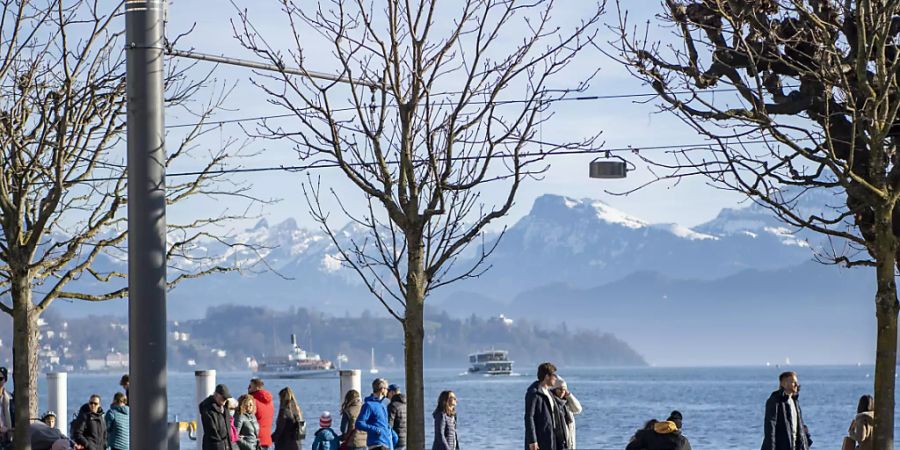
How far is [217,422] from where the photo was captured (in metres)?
15.7

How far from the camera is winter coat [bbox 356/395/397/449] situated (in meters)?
15.4

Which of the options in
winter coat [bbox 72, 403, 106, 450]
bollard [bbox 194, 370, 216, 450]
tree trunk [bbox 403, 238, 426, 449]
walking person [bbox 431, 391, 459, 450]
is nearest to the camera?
tree trunk [bbox 403, 238, 426, 449]

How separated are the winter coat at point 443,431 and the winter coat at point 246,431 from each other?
81.9 inches

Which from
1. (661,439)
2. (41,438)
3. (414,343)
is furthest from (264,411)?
(414,343)

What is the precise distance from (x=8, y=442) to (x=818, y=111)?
9.53 metres

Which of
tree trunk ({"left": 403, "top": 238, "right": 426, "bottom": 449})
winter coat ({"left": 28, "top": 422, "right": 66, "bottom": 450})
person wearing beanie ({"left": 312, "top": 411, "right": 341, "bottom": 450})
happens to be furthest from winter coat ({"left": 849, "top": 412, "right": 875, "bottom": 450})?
winter coat ({"left": 28, "top": 422, "right": 66, "bottom": 450})

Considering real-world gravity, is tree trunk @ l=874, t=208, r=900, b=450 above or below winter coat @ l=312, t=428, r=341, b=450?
above

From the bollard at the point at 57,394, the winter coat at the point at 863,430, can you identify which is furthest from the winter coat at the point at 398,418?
the bollard at the point at 57,394

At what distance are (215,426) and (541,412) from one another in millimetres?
3627

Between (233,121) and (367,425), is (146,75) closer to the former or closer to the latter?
(367,425)

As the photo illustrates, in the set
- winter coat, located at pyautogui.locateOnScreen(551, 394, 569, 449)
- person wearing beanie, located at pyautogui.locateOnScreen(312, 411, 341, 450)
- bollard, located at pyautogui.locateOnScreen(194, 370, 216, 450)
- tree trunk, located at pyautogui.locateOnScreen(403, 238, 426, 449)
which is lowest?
person wearing beanie, located at pyautogui.locateOnScreen(312, 411, 341, 450)

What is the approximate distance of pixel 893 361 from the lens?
10797 mm

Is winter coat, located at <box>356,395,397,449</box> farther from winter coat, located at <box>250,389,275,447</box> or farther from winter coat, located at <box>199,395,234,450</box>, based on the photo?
winter coat, located at <box>250,389,275,447</box>

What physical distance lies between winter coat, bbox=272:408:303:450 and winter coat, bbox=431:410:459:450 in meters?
1.88
